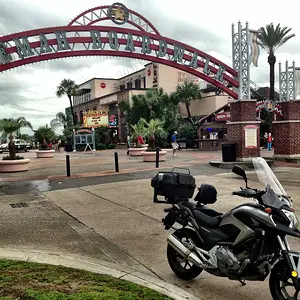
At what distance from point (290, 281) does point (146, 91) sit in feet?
144

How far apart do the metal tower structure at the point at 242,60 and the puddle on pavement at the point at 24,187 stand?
10.6m

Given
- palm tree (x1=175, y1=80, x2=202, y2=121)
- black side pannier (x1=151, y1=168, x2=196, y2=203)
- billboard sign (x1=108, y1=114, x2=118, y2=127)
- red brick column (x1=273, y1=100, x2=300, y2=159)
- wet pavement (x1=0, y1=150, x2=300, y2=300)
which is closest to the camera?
black side pannier (x1=151, y1=168, x2=196, y2=203)

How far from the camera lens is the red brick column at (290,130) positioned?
20016mm

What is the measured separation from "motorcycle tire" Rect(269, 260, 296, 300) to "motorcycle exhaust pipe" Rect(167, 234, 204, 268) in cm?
77

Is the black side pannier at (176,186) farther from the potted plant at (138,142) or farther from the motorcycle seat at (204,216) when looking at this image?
the potted plant at (138,142)

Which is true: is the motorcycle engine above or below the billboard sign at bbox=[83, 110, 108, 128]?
below

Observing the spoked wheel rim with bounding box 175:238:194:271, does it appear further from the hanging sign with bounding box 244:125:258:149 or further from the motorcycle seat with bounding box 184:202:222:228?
the hanging sign with bounding box 244:125:258:149

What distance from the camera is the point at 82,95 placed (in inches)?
2662

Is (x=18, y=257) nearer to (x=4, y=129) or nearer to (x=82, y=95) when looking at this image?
(x=4, y=129)

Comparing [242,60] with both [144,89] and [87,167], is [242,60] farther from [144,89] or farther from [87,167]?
[144,89]

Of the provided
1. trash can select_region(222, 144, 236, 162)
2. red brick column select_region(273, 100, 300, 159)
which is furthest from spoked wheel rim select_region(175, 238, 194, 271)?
red brick column select_region(273, 100, 300, 159)

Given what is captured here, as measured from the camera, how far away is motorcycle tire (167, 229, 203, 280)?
4.24 m

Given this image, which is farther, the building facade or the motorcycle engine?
the building facade

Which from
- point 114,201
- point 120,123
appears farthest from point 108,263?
point 120,123
